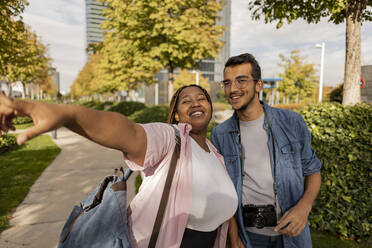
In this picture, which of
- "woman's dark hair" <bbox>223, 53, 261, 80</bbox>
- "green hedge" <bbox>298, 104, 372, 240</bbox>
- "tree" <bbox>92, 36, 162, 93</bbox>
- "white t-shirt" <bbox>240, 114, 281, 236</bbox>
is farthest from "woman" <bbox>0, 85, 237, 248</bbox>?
"tree" <bbox>92, 36, 162, 93</bbox>

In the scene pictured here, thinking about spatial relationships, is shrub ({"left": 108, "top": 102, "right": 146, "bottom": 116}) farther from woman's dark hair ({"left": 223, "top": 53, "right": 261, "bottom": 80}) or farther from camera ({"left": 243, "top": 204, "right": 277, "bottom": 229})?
camera ({"left": 243, "top": 204, "right": 277, "bottom": 229})

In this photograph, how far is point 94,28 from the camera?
522ft

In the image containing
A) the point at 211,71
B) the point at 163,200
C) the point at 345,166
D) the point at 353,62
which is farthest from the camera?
the point at 211,71

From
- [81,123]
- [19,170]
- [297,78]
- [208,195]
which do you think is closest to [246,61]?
[208,195]

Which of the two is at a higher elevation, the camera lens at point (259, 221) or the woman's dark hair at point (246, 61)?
the woman's dark hair at point (246, 61)

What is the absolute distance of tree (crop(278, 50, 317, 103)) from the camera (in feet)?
101

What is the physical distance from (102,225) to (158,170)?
376 mm

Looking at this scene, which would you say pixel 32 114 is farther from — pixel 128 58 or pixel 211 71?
pixel 211 71

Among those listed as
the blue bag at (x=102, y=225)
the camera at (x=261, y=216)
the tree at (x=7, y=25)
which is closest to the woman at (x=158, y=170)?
the blue bag at (x=102, y=225)

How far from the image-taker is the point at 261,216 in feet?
6.42

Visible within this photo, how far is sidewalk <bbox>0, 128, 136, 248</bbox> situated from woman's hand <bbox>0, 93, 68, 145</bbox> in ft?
11.0

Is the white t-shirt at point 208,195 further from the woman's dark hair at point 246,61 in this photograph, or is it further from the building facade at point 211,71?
the building facade at point 211,71

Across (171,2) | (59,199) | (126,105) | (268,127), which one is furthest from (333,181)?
(126,105)

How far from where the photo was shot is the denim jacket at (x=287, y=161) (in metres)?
2.01
